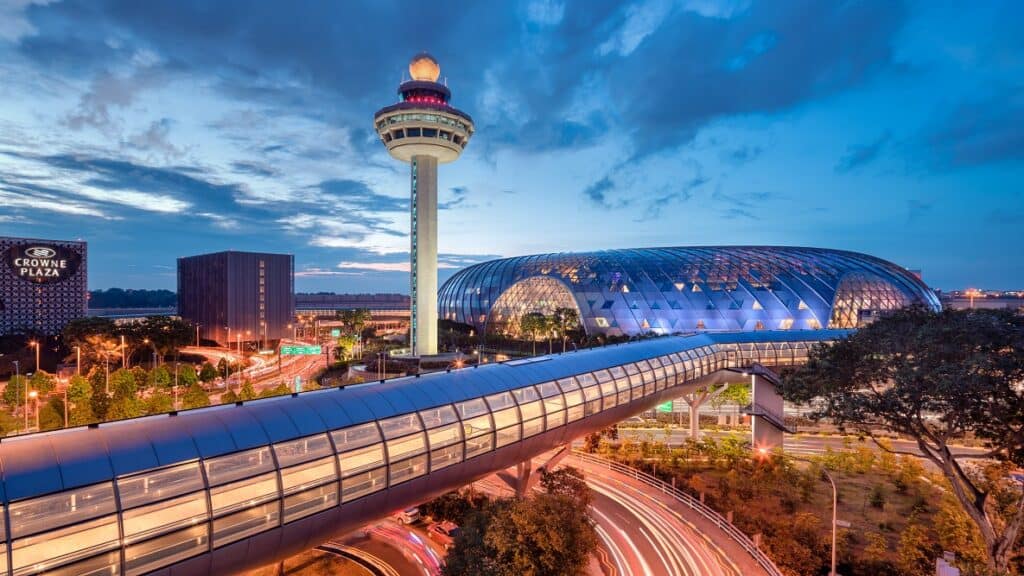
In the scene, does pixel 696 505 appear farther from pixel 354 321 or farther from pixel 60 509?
pixel 354 321

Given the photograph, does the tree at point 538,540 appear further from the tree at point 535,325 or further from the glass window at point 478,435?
the tree at point 535,325

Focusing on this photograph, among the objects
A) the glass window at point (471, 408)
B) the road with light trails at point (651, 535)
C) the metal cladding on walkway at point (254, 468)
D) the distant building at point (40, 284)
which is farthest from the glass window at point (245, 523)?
the distant building at point (40, 284)

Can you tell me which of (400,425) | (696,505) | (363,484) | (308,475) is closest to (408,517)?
(400,425)

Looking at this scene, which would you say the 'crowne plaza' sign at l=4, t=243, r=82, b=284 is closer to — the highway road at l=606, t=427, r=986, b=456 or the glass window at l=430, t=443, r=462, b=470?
the highway road at l=606, t=427, r=986, b=456

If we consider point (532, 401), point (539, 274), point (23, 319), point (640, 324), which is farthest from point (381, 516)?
point (23, 319)

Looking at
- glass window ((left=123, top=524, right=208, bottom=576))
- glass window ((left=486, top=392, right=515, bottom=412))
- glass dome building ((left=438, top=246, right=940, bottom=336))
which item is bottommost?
glass window ((left=123, top=524, right=208, bottom=576))

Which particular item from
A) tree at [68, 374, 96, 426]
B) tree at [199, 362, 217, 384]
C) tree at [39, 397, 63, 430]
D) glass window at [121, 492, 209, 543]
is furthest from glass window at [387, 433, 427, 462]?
tree at [199, 362, 217, 384]

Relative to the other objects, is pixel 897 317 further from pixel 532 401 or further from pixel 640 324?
pixel 640 324
